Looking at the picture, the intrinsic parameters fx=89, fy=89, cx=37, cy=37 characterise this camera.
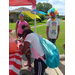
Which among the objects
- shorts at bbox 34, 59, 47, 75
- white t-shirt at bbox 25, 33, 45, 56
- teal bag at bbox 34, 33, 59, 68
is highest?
white t-shirt at bbox 25, 33, 45, 56

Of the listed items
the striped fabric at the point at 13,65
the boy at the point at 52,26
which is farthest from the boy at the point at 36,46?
the boy at the point at 52,26

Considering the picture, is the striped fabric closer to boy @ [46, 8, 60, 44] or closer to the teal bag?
the teal bag

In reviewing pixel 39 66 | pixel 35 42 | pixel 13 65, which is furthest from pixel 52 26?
pixel 13 65

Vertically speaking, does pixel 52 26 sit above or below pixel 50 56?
above

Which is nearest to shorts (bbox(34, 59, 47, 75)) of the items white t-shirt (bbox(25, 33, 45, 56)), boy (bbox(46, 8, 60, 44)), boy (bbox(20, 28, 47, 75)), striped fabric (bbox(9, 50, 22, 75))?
boy (bbox(20, 28, 47, 75))

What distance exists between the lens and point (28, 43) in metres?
1.43

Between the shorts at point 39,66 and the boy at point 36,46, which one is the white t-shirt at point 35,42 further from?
the shorts at point 39,66

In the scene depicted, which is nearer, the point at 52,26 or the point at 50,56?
the point at 50,56

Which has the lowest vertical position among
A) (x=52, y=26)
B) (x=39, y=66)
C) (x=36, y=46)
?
(x=39, y=66)

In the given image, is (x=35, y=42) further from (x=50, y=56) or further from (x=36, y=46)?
(x=50, y=56)
